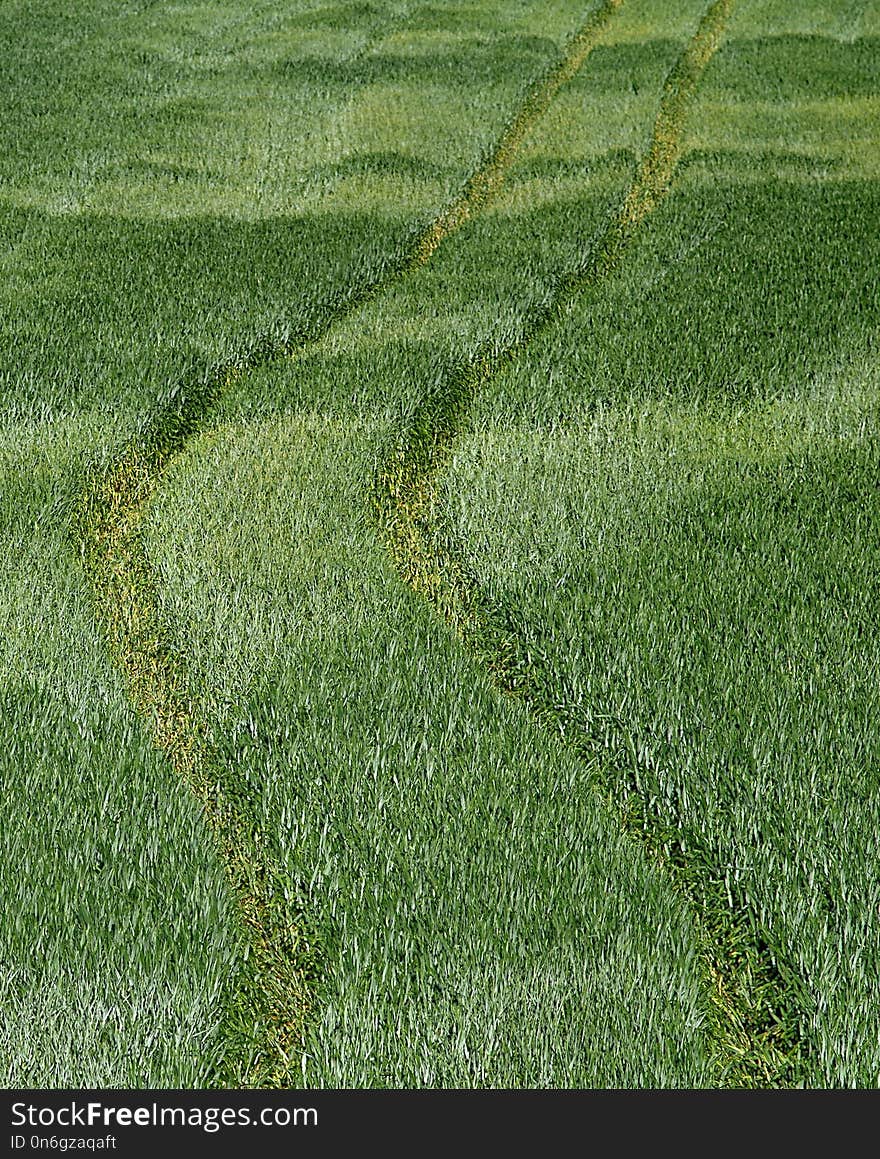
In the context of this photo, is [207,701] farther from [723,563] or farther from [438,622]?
[723,563]

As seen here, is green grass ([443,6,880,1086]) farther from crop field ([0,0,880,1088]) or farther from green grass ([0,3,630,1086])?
green grass ([0,3,630,1086])

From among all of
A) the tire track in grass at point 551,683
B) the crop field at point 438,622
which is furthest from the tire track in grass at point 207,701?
the tire track in grass at point 551,683

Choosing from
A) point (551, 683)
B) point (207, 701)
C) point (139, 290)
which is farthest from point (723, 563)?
point (139, 290)

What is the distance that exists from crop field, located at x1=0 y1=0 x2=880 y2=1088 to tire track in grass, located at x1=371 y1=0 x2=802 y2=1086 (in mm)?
13

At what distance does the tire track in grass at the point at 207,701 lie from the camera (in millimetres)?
2455

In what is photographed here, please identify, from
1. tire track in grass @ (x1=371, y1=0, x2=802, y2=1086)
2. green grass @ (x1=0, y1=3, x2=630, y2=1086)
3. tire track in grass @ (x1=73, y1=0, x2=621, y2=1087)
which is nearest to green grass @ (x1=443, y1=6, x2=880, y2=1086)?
tire track in grass @ (x1=371, y1=0, x2=802, y2=1086)

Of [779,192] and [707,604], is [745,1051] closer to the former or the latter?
[707,604]

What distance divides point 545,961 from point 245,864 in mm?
752

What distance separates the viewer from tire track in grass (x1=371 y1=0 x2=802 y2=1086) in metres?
Result: 2.40

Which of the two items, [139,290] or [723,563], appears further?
[139,290]

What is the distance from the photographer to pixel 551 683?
3471 millimetres

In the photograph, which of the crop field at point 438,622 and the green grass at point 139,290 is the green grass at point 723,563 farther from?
the green grass at point 139,290

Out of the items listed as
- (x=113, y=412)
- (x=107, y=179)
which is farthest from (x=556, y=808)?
(x=107, y=179)

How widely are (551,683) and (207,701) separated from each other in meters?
0.94
